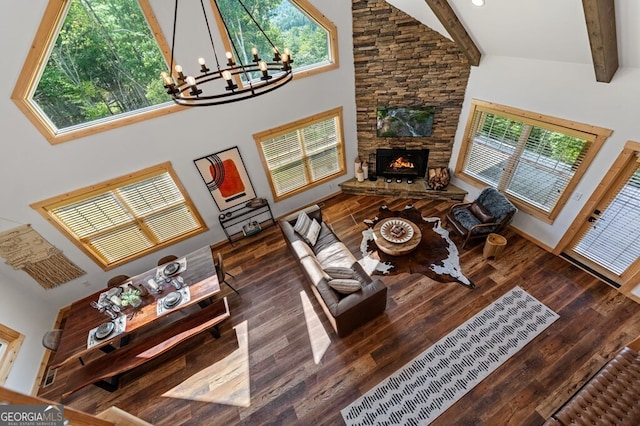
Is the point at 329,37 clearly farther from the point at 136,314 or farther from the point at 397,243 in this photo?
the point at 136,314

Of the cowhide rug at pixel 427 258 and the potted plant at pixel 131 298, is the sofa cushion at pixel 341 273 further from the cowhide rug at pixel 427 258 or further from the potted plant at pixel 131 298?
the potted plant at pixel 131 298

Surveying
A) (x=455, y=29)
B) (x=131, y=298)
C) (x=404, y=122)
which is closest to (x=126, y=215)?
(x=131, y=298)

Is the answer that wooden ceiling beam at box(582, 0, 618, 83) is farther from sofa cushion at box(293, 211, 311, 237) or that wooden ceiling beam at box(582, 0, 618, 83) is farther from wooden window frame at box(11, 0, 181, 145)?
wooden window frame at box(11, 0, 181, 145)

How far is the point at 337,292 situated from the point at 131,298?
315cm

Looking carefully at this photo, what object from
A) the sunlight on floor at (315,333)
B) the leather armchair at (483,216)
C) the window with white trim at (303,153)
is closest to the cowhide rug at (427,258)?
the leather armchair at (483,216)

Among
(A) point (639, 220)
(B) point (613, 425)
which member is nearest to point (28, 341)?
(B) point (613, 425)

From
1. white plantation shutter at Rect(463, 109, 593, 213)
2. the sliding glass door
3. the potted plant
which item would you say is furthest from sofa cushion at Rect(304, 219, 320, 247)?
the sliding glass door

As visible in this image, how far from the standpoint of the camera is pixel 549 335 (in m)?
3.87

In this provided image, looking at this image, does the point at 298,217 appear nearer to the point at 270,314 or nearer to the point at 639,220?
the point at 270,314

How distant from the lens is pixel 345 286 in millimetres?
3840

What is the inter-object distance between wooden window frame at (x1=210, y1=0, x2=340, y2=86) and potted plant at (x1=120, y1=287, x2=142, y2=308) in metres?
3.84

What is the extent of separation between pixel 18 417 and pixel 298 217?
13.8 feet

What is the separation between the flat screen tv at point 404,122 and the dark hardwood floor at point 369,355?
9.35 feet

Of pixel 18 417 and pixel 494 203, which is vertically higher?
pixel 18 417
